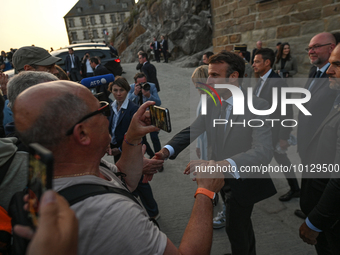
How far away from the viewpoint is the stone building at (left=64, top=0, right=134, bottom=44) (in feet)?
216

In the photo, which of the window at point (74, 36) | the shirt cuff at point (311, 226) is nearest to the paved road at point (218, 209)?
the shirt cuff at point (311, 226)

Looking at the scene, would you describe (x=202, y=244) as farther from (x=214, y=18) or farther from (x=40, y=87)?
(x=214, y=18)

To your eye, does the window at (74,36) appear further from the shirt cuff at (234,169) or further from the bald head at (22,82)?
the shirt cuff at (234,169)

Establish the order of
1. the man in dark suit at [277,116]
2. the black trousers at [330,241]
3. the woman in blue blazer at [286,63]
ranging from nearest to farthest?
the black trousers at [330,241], the man in dark suit at [277,116], the woman in blue blazer at [286,63]

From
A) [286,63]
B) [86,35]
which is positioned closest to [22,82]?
[286,63]

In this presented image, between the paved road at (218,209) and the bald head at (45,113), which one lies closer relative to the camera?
the bald head at (45,113)

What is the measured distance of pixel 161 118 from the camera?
5.02 ft

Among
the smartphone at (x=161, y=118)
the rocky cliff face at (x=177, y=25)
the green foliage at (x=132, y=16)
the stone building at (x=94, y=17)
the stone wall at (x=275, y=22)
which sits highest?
the stone building at (x=94, y=17)

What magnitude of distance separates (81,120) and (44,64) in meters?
2.02

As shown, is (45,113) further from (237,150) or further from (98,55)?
(98,55)

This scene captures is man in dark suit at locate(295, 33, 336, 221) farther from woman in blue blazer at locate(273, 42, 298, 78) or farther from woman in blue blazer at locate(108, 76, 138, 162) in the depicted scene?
woman in blue blazer at locate(273, 42, 298, 78)

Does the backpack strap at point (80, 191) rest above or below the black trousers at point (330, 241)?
above

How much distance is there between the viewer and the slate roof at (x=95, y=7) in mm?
65688

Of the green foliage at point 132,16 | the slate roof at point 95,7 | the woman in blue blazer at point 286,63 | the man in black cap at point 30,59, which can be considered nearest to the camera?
the man in black cap at point 30,59
